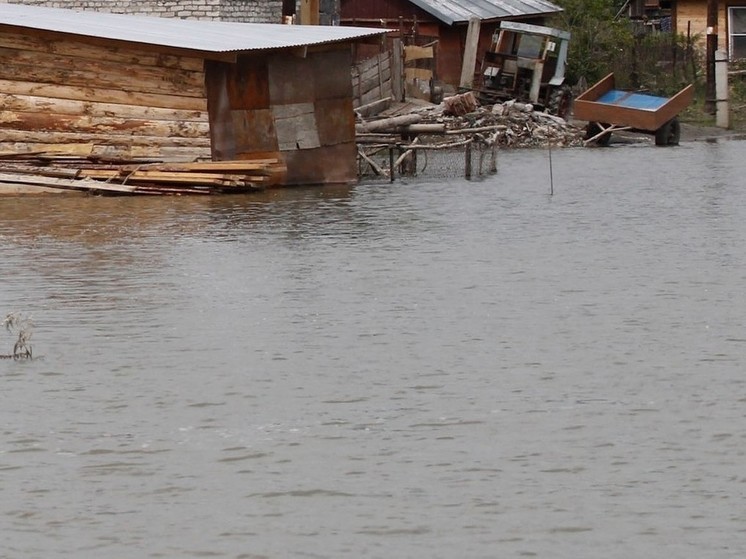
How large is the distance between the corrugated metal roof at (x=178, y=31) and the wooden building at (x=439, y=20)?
15.8 meters

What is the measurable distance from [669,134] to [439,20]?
10194mm

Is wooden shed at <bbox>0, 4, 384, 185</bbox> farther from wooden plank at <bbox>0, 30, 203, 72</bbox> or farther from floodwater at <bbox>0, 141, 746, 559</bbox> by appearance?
floodwater at <bbox>0, 141, 746, 559</bbox>

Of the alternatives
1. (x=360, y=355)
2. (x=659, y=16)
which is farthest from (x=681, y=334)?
(x=659, y=16)

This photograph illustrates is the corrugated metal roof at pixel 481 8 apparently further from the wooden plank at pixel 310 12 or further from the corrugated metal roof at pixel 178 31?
the corrugated metal roof at pixel 178 31

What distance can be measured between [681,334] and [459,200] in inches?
463

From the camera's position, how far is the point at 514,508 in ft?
26.1

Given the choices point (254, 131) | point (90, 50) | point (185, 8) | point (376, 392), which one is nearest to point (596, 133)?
point (185, 8)

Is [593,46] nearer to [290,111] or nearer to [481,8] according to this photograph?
[481,8]

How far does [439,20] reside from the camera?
147 feet

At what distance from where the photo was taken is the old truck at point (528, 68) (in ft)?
136

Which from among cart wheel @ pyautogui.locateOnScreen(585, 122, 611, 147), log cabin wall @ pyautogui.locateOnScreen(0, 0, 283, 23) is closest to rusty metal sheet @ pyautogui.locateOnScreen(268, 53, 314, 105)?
log cabin wall @ pyautogui.locateOnScreen(0, 0, 283, 23)

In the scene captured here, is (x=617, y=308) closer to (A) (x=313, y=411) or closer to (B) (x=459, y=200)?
(A) (x=313, y=411)

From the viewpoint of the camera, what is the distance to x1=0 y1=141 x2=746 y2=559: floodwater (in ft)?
25.4

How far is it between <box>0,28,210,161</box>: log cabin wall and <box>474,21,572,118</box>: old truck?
17040 mm
